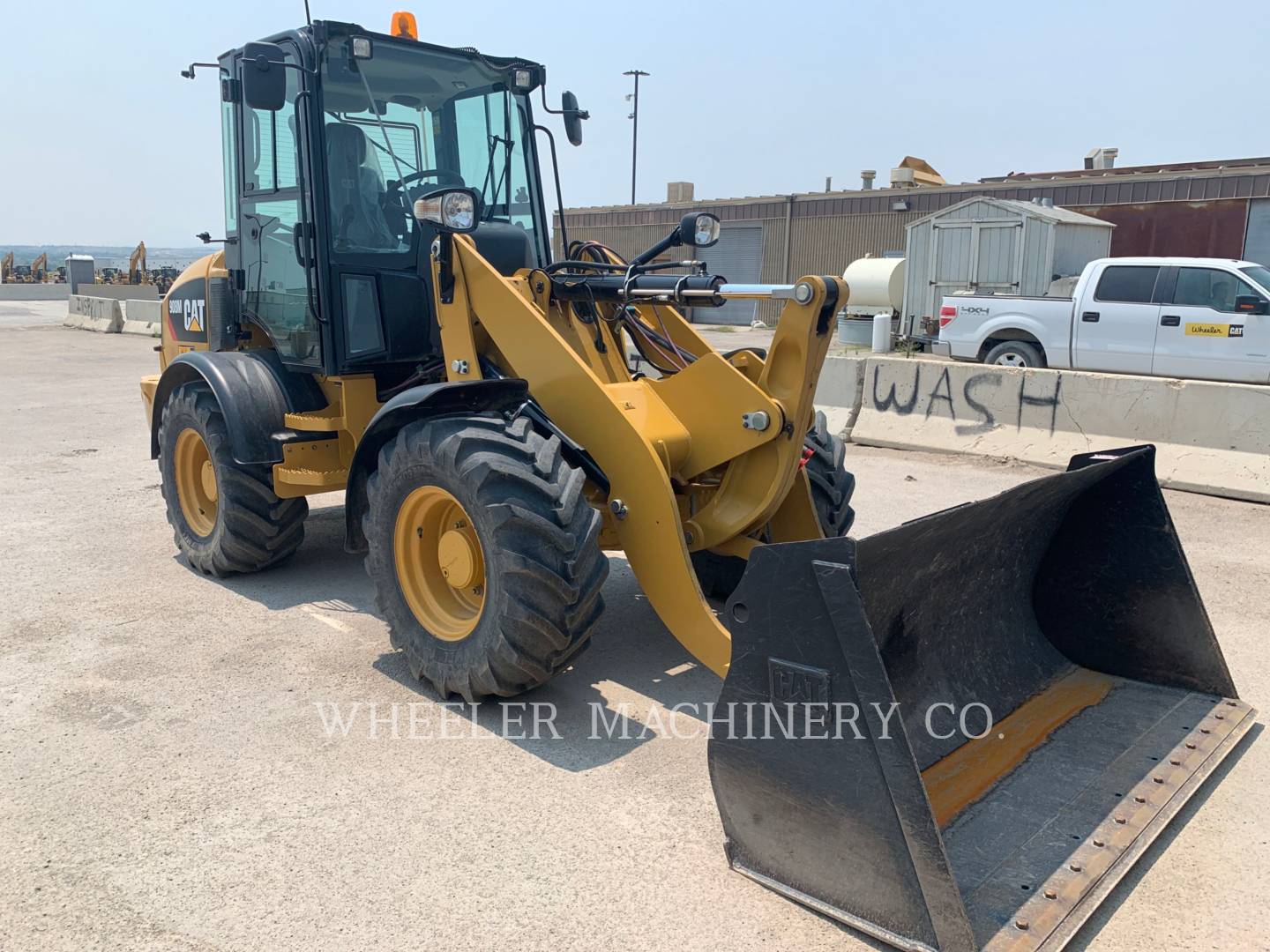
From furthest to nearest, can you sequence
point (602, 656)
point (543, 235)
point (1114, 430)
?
point (1114, 430) < point (543, 235) < point (602, 656)

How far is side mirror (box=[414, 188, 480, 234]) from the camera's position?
4.64 meters

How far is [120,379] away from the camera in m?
15.8

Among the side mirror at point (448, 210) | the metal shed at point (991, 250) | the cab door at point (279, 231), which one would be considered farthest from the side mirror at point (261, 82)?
the metal shed at point (991, 250)

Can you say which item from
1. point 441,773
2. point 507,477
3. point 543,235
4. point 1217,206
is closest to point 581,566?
point 507,477

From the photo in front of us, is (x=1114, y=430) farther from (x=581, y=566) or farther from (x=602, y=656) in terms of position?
(x=581, y=566)

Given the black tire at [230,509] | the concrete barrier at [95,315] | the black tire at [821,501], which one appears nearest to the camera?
the black tire at [821,501]

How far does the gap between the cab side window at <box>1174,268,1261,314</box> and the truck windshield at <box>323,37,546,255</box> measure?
939 centimetres

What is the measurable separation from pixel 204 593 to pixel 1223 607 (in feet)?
18.3

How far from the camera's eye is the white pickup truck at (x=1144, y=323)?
39.4ft

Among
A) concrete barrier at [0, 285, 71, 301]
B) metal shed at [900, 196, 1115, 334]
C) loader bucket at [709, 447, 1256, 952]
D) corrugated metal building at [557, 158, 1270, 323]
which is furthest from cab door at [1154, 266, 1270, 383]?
concrete barrier at [0, 285, 71, 301]

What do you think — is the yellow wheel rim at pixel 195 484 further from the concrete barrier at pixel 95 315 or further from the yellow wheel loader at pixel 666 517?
the concrete barrier at pixel 95 315

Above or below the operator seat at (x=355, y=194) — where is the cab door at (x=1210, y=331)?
below

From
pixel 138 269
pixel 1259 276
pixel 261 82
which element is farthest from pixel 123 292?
pixel 261 82

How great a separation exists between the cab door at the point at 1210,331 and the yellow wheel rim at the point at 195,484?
10852mm
